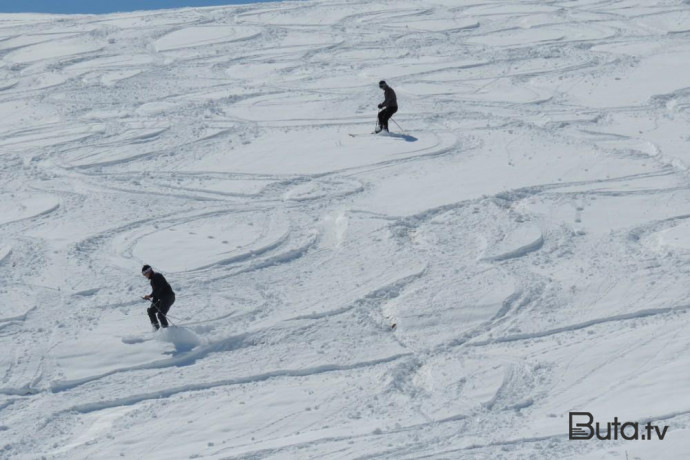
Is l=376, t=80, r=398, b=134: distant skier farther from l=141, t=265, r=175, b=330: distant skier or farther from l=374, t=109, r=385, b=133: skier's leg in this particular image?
l=141, t=265, r=175, b=330: distant skier

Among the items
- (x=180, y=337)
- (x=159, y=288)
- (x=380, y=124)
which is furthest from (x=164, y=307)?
(x=380, y=124)

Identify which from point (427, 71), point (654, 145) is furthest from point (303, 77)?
point (654, 145)

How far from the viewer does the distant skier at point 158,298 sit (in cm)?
1155

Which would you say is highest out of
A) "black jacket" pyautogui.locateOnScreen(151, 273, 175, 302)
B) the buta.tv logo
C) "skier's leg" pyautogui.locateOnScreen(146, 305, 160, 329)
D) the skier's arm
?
the skier's arm

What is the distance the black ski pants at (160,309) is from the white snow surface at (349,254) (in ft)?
0.59

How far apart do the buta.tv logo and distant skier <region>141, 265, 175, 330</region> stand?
4.86 metres

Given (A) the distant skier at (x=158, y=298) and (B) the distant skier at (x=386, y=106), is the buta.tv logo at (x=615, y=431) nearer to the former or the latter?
(A) the distant skier at (x=158, y=298)

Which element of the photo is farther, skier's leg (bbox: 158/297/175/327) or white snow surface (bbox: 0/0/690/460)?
skier's leg (bbox: 158/297/175/327)

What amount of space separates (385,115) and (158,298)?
29.1 ft

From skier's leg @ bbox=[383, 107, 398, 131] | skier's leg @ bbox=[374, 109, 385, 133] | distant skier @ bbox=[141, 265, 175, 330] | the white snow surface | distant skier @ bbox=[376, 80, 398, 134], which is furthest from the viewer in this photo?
skier's leg @ bbox=[374, 109, 385, 133]

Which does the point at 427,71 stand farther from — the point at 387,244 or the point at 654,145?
the point at 387,244

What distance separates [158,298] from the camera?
11.6m

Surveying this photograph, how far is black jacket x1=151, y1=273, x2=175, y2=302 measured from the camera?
37.9ft

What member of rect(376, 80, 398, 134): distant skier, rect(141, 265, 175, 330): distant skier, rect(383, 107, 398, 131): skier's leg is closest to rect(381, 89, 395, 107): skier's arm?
rect(376, 80, 398, 134): distant skier
